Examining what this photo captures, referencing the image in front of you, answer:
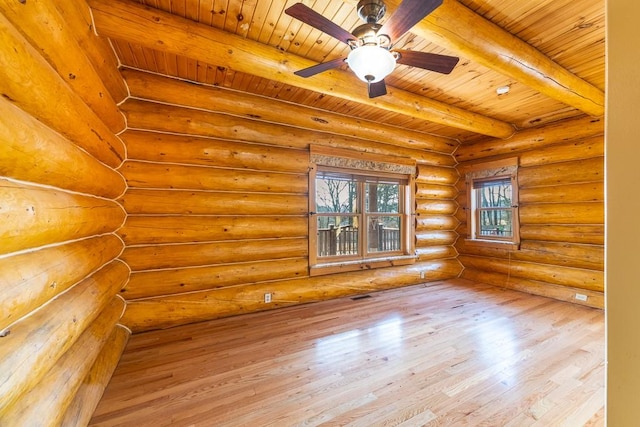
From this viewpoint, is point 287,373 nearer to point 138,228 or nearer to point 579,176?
point 138,228

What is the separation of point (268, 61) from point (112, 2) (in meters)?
1.19

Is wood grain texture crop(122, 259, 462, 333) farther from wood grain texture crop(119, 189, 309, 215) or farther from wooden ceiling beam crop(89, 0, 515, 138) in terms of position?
→ wooden ceiling beam crop(89, 0, 515, 138)

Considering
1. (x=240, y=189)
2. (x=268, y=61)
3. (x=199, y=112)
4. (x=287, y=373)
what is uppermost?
(x=268, y=61)

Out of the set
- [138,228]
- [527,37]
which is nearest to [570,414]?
[527,37]

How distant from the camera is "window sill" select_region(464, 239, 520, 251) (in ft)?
15.1

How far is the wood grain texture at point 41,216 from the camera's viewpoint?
1.14 m

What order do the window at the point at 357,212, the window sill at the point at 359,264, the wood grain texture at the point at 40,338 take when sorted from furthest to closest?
the window at the point at 357,212 < the window sill at the point at 359,264 < the wood grain texture at the point at 40,338

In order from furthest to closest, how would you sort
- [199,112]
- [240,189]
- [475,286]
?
1. [475,286]
2. [240,189]
3. [199,112]

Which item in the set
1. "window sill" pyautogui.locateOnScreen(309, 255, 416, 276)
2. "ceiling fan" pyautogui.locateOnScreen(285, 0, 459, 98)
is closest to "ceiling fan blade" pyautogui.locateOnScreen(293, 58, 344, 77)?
"ceiling fan" pyautogui.locateOnScreen(285, 0, 459, 98)

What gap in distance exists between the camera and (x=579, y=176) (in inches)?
155

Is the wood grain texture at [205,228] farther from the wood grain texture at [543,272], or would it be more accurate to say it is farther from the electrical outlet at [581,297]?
the electrical outlet at [581,297]

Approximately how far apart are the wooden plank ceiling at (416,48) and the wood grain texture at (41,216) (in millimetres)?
1356

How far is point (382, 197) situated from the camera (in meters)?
4.92

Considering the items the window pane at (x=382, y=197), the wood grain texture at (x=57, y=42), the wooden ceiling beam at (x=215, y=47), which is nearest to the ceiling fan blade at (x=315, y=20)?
the wooden ceiling beam at (x=215, y=47)
